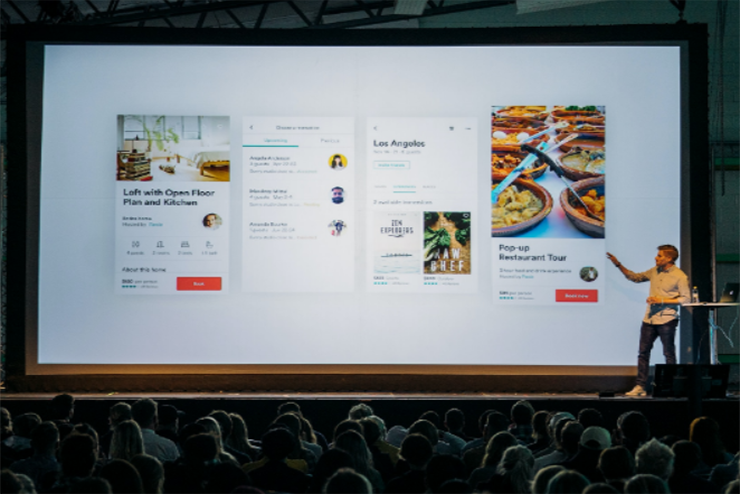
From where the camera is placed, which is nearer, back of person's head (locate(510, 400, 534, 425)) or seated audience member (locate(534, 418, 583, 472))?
seated audience member (locate(534, 418, 583, 472))

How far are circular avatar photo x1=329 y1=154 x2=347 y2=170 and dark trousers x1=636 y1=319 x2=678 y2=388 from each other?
3.14m

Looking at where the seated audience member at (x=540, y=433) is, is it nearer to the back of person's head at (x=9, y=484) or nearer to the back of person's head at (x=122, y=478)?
the back of person's head at (x=122, y=478)

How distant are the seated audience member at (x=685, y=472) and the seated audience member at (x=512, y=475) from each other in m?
0.64

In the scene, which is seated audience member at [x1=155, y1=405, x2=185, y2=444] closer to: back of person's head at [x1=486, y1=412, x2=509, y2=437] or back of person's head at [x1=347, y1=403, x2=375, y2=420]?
back of person's head at [x1=347, y1=403, x2=375, y2=420]

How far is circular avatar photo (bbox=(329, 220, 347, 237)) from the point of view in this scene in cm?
700

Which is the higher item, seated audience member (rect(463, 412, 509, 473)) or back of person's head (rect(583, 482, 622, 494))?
back of person's head (rect(583, 482, 622, 494))

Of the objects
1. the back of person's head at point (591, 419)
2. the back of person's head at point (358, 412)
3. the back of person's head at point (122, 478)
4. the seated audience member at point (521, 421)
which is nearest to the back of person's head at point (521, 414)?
the seated audience member at point (521, 421)

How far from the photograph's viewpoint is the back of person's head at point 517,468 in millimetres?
3039

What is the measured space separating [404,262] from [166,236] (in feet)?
7.32

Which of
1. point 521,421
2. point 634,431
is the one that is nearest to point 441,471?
point 634,431

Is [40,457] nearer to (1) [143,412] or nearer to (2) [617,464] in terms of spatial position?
(1) [143,412]

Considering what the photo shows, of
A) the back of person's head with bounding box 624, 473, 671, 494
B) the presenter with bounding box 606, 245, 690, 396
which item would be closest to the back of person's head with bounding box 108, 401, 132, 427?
the back of person's head with bounding box 624, 473, 671, 494

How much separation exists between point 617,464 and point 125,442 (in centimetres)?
225

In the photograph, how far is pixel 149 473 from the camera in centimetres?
279
